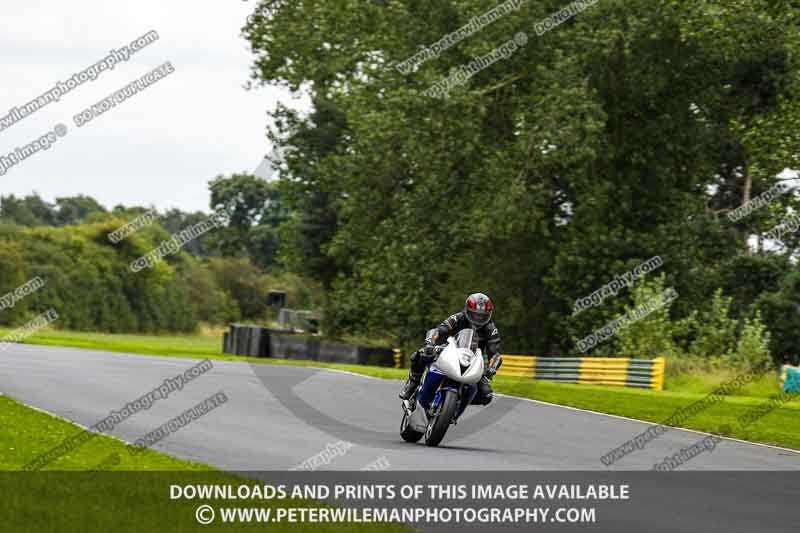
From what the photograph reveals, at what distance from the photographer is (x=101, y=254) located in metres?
78.3

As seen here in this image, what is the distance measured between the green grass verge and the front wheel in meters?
3.58

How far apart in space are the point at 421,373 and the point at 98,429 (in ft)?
12.2

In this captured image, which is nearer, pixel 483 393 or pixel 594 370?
pixel 483 393

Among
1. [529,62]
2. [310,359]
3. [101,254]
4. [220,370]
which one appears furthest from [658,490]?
[101,254]

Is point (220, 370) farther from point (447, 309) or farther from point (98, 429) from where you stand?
point (98, 429)

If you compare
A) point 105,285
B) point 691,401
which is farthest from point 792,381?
point 105,285

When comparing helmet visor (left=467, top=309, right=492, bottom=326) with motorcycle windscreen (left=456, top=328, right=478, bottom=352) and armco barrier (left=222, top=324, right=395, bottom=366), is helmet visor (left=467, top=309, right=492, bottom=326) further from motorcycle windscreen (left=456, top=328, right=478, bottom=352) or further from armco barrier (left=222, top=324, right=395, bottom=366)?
armco barrier (left=222, top=324, right=395, bottom=366)

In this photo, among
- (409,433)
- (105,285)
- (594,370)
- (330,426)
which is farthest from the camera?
(105,285)

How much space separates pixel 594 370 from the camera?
107 ft

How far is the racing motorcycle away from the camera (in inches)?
590

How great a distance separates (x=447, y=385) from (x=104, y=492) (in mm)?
5659

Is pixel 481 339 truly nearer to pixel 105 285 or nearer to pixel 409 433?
pixel 409 433

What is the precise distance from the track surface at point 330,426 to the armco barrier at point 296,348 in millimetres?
15026

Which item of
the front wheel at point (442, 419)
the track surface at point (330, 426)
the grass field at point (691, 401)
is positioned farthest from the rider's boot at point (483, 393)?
the grass field at point (691, 401)
